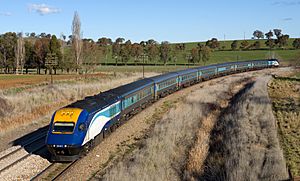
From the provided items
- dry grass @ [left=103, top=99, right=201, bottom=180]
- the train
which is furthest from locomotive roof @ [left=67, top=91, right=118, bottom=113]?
dry grass @ [left=103, top=99, right=201, bottom=180]

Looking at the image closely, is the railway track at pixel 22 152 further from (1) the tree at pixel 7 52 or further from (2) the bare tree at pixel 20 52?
(1) the tree at pixel 7 52

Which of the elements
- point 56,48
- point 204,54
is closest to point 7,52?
point 56,48

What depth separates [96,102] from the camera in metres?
18.8

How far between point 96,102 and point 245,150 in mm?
8446

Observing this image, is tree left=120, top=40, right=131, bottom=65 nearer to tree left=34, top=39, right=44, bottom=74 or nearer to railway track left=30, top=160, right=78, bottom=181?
tree left=34, top=39, right=44, bottom=74

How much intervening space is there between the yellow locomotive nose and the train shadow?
2.42 metres

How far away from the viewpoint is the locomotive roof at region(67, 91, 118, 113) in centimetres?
1713

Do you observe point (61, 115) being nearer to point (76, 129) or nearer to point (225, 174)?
point (76, 129)

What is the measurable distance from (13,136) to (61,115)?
839 cm

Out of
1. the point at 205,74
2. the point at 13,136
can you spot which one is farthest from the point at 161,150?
the point at 205,74

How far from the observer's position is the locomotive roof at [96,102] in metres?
17.1

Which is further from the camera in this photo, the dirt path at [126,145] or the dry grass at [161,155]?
the dirt path at [126,145]

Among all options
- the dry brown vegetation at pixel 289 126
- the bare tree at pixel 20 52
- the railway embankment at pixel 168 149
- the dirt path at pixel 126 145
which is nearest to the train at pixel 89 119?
the dirt path at pixel 126 145

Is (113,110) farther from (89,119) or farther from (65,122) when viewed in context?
(65,122)
